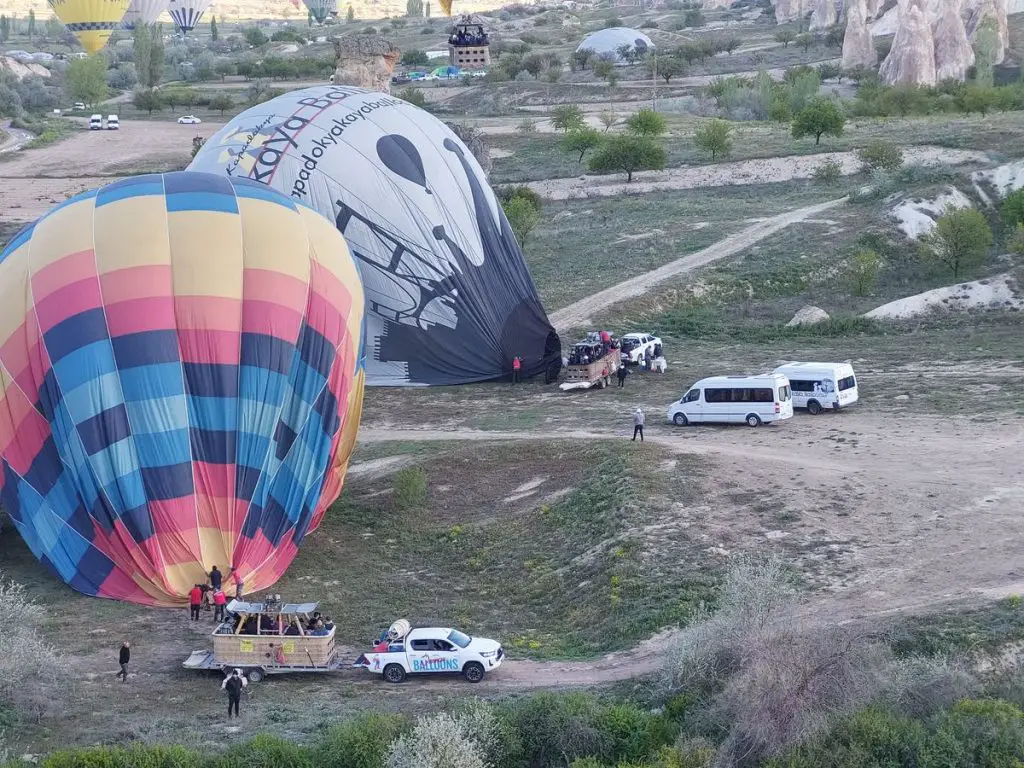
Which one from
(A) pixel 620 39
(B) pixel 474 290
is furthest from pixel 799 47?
(B) pixel 474 290

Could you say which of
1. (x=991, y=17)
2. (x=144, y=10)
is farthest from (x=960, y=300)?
(x=144, y=10)

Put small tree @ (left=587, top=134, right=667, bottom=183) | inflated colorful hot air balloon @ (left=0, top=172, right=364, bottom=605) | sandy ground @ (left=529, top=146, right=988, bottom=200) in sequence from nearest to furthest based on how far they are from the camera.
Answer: inflated colorful hot air balloon @ (left=0, top=172, right=364, bottom=605) < sandy ground @ (left=529, top=146, right=988, bottom=200) < small tree @ (left=587, top=134, right=667, bottom=183)

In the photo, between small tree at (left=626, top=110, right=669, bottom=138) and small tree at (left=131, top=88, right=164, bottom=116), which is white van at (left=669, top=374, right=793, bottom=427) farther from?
small tree at (left=131, top=88, right=164, bottom=116)

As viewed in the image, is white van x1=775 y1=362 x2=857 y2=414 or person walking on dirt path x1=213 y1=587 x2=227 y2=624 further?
white van x1=775 y1=362 x2=857 y2=414

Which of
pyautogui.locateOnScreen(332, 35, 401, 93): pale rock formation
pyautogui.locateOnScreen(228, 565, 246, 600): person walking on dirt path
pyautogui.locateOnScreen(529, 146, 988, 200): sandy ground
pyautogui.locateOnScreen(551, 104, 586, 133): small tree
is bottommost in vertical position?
pyautogui.locateOnScreen(228, 565, 246, 600): person walking on dirt path

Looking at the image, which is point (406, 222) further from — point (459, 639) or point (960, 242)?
point (960, 242)

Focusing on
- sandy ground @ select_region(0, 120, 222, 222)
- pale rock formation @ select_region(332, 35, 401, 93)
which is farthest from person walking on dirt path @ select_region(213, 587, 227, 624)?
pale rock formation @ select_region(332, 35, 401, 93)

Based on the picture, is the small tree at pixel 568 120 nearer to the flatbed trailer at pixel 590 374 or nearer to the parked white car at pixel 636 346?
the parked white car at pixel 636 346

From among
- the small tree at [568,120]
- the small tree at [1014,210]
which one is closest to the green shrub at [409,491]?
the small tree at [1014,210]
